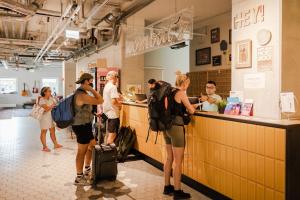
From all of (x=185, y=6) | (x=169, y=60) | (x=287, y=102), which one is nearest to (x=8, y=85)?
(x=169, y=60)

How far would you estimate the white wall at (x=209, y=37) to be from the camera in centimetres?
721

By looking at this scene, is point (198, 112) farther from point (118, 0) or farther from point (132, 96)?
point (118, 0)

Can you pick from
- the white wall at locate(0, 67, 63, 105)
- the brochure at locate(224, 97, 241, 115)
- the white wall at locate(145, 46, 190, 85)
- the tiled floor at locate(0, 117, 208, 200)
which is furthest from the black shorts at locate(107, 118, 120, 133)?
the white wall at locate(0, 67, 63, 105)

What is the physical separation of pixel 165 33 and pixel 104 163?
8.99ft

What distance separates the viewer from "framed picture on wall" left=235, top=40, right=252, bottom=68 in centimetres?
354

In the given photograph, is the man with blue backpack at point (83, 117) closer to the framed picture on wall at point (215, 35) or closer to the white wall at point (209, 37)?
the white wall at point (209, 37)

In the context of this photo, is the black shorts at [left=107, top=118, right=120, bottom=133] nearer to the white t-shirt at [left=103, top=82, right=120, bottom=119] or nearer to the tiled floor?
the white t-shirt at [left=103, top=82, right=120, bottom=119]

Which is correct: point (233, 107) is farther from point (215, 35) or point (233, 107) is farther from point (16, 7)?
point (215, 35)

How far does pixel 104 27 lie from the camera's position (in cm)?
779

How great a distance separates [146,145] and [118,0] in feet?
11.9

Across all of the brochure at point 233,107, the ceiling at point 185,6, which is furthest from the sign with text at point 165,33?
the brochure at point 233,107

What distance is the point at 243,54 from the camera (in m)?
3.62

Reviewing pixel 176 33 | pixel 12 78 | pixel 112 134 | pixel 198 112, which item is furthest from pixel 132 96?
pixel 12 78

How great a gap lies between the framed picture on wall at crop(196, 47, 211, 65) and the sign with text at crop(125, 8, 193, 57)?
2.08 m
